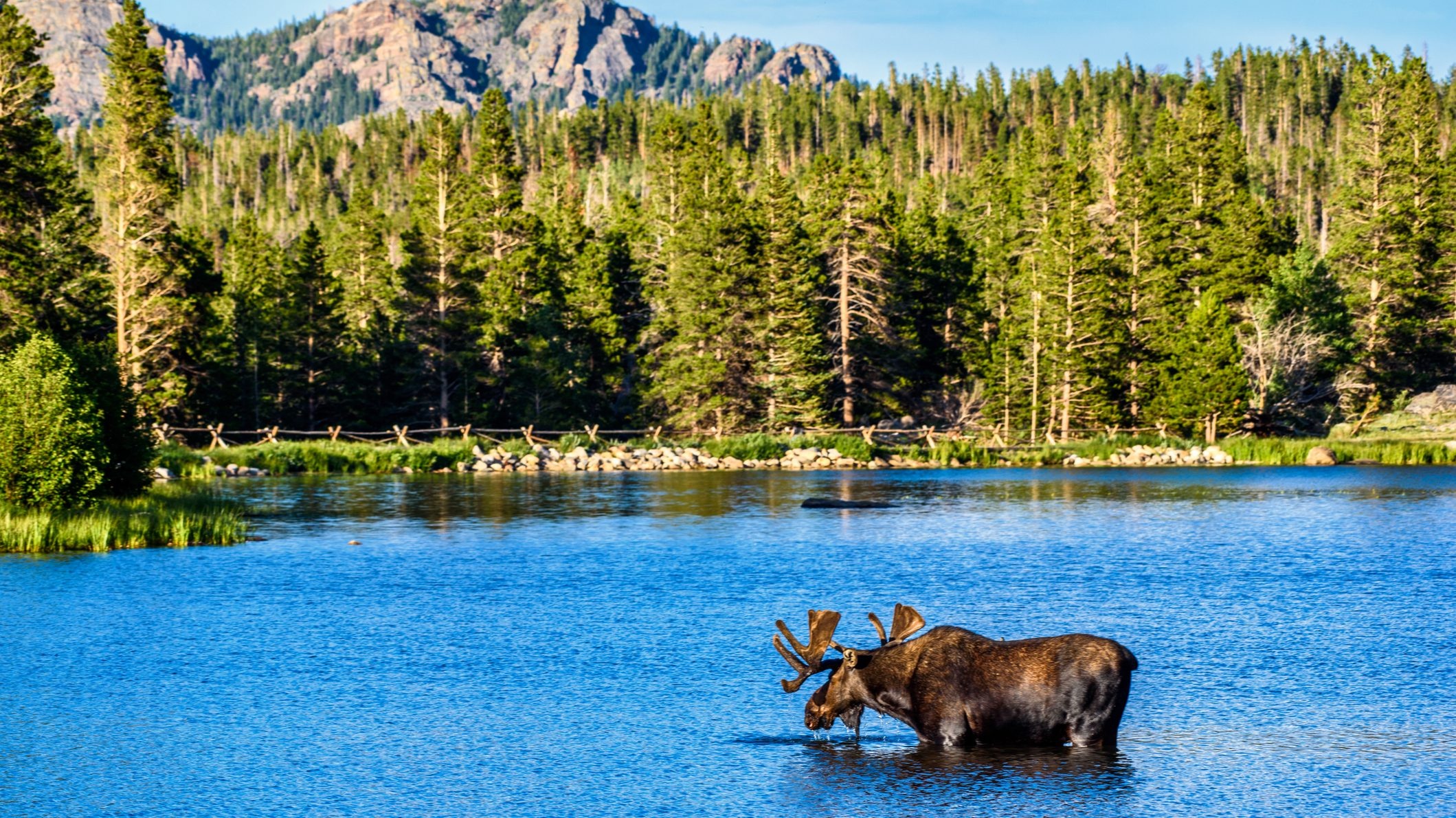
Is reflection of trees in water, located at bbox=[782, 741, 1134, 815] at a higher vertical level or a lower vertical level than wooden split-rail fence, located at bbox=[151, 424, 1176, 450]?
lower

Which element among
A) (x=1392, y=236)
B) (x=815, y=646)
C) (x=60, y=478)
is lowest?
(x=815, y=646)

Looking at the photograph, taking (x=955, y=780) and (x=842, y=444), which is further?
(x=842, y=444)

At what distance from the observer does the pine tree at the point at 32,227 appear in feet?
142

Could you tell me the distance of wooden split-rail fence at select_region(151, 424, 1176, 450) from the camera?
6112 cm

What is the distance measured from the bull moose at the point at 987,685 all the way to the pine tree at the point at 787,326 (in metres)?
55.1

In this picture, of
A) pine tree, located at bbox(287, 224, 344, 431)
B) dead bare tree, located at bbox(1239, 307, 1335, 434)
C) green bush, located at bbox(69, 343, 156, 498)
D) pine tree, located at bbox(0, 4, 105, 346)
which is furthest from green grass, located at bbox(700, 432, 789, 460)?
green bush, located at bbox(69, 343, 156, 498)

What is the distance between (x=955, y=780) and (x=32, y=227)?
161 ft

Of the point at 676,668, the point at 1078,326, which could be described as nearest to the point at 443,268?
the point at 1078,326

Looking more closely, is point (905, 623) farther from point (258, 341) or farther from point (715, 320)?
point (258, 341)

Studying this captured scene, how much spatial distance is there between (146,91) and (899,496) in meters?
36.2

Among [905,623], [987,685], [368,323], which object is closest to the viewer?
[987,685]

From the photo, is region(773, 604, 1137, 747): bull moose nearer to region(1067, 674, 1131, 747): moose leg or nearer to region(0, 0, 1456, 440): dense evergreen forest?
region(1067, 674, 1131, 747): moose leg

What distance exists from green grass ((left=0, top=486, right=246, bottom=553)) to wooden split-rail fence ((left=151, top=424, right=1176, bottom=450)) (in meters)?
30.0

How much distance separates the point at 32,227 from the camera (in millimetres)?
49750
